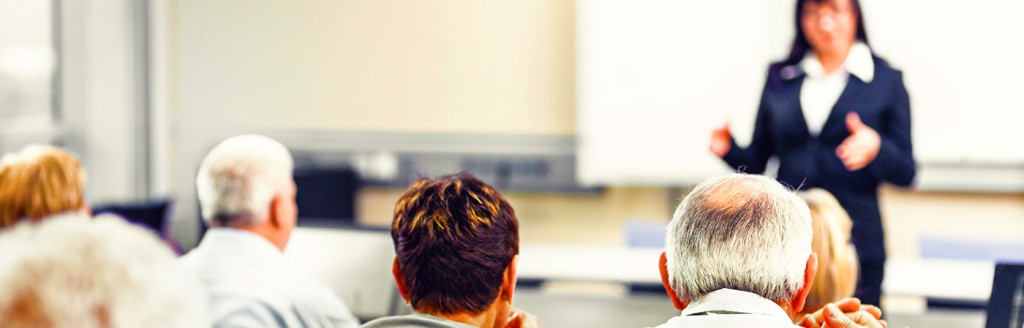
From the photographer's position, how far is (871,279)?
3.27 m

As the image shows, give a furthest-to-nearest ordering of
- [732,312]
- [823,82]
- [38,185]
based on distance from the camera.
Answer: [823,82], [38,185], [732,312]

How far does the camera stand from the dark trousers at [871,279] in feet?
10.6

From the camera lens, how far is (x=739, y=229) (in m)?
1.61

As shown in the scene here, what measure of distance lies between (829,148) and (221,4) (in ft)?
10.1

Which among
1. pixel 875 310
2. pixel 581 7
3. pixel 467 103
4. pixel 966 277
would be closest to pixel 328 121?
pixel 467 103

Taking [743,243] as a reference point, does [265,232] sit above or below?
below

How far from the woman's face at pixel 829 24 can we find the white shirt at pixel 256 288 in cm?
195

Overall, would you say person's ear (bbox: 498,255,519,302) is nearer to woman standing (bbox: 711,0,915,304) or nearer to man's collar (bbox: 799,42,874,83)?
woman standing (bbox: 711,0,915,304)

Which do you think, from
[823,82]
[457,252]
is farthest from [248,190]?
[823,82]

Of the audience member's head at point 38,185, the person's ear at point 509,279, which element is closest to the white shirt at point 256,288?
the audience member's head at point 38,185

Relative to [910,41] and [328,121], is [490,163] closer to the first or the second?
[328,121]

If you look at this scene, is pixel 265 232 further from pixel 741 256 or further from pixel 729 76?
pixel 729 76

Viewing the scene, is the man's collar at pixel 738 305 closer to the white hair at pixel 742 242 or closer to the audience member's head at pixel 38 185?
the white hair at pixel 742 242

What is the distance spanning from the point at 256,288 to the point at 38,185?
1.64 ft
